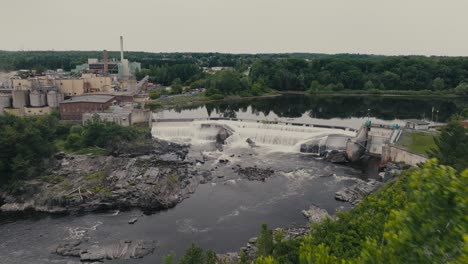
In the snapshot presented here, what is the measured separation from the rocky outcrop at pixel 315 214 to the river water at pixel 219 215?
46 centimetres

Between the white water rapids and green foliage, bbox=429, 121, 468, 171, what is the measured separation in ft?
43.5

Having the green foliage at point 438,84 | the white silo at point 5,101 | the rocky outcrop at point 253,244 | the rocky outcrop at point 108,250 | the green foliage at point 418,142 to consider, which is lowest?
the rocky outcrop at point 108,250

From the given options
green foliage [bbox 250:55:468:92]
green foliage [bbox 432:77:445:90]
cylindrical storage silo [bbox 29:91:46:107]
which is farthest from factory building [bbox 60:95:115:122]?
green foliage [bbox 432:77:445:90]

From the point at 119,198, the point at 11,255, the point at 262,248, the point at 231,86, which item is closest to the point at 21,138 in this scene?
the point at 119,198

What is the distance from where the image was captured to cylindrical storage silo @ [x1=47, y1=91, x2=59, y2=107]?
55594mm

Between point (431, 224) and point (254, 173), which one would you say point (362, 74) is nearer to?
point (254, 173)

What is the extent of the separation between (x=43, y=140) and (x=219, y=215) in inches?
773

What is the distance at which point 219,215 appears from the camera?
28156 mm

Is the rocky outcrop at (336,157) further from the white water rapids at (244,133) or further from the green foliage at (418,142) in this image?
the green foliage at (418,142)

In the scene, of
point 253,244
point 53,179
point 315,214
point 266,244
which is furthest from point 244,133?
point 266,244

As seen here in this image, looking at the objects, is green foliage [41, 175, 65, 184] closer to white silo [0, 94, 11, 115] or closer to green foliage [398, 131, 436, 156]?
white silo [0, 94, 11, 115]

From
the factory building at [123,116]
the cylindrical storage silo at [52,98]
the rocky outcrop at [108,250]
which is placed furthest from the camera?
the cylindrical storage silo at [52,98]

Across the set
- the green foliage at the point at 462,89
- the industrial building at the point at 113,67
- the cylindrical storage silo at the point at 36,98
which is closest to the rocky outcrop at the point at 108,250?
the cylindrical storage silo at the point at 36,98

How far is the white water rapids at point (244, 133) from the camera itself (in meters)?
45.4
